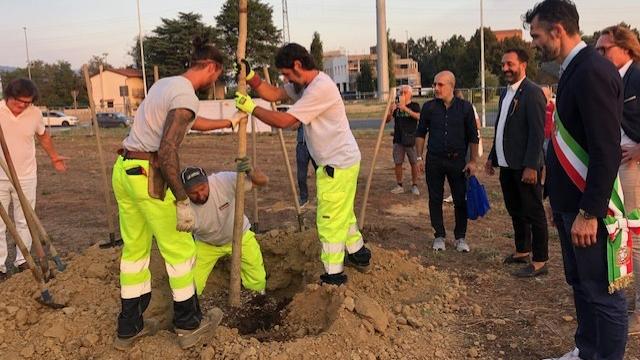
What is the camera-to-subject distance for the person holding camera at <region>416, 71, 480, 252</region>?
595 cm

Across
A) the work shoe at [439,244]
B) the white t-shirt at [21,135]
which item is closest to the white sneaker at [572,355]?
the work shoe at [439,244]

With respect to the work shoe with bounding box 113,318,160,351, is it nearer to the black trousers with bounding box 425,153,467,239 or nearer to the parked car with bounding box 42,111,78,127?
the black trousers with bounding box 425,153,467,239

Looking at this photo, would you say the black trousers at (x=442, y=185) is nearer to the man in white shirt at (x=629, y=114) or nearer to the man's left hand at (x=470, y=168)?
the man's left hand at (x=470, y=168)

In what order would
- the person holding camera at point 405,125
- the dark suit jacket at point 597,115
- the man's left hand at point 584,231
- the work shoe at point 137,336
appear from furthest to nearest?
the person holding camera at point 405,125, the work shoe at point 137,336, the man's left hand at point 584,231, the dark suit jacket at point 597,115

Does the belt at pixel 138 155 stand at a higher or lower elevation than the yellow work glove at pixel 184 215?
higher

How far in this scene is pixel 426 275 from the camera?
5109 millimetres

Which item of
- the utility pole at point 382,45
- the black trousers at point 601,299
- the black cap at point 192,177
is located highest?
the utility pole at point 382,45

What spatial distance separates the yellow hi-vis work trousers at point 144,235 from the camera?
11.7ft

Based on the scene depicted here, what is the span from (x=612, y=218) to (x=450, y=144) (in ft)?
9.63

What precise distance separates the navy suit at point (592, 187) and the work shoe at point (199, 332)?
93.0 inches

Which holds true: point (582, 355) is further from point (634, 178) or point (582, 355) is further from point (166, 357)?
point (166, 357)

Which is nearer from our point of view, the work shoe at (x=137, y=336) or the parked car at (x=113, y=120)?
the work shoe at (x=137, y=336)

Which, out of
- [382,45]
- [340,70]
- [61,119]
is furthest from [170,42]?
[340,70]

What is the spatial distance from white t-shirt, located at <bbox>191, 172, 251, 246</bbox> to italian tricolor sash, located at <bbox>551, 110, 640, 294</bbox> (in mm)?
2396
